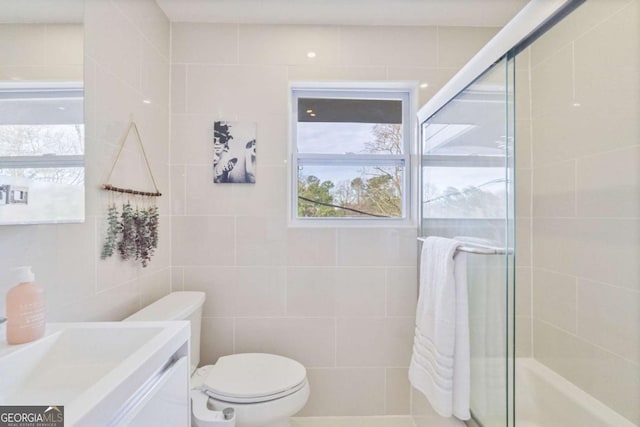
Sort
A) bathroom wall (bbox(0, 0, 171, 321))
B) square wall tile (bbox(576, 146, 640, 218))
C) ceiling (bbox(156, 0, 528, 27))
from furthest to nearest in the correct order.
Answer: ceiling (bbox(156, 0, 528, 27)), square wall tile (bbox(576, 146, 640, 218)), bathroom wall (bbox(0, 0, 171, 321))

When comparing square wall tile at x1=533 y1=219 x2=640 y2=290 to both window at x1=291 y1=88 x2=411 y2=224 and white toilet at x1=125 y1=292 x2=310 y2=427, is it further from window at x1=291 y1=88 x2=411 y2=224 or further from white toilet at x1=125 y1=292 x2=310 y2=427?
white toilet at x1=125 y1=292 x2=310 y2=427

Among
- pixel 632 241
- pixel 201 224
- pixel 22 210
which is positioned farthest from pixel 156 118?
pixel 632 241

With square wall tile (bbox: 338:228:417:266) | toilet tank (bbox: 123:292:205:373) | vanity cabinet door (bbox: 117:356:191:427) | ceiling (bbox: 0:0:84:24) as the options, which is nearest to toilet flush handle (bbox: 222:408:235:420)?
vanity cabinet door (bbox: 117:356:191:427)

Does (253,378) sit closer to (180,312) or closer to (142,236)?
(180,312)

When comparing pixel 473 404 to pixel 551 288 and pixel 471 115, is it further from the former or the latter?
pixel 471 115

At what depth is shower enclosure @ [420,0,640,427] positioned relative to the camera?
1081mm

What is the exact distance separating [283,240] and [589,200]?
1.47m

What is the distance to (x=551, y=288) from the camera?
5.15 feet

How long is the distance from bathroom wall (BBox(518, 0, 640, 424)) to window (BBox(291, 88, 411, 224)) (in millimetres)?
704

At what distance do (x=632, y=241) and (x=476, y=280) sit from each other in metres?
0.62

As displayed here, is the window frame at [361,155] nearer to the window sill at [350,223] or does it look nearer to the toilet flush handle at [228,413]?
the window sill at [350,223]

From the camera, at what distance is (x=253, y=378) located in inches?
53.2

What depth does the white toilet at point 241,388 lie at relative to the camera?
1229 millimetres

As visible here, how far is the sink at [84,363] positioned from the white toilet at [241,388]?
0.35 metres
